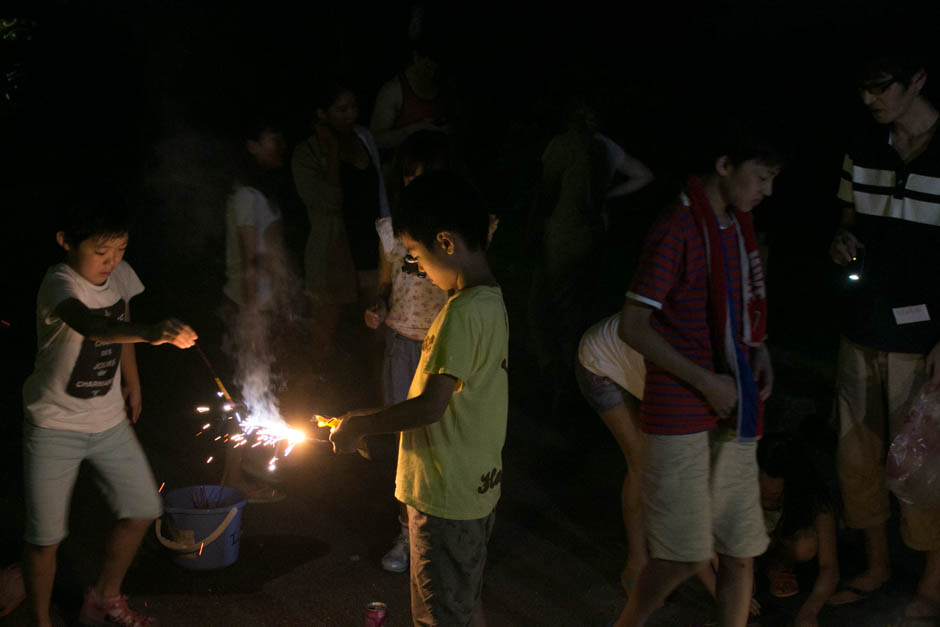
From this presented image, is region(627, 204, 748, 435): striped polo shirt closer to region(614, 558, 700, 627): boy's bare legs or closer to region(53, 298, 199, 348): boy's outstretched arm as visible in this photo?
region(614, 558, 700, 627): boy's bare legs

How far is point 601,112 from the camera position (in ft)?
22.1

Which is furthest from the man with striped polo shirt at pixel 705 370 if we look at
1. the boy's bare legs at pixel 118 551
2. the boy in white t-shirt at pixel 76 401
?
the boy's bare legs at pixel 118 551

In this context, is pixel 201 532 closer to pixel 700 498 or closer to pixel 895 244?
pixel 700 498

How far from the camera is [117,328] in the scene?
3.67 meters

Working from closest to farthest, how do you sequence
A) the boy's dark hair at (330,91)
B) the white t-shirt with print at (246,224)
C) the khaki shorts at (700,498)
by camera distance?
the khaki shorts at (700,498) → the white t-shirt with print at (246,224) → the boy's dark hair at (330,91)

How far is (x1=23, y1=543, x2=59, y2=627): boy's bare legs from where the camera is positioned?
393 centimetres

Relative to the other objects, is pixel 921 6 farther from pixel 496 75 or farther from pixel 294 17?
pixel 294 17

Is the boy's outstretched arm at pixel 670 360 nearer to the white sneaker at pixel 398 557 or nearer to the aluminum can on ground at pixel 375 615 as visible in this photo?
the aluminum can on ground at pixel 375 615

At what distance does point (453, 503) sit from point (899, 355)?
8.30ft

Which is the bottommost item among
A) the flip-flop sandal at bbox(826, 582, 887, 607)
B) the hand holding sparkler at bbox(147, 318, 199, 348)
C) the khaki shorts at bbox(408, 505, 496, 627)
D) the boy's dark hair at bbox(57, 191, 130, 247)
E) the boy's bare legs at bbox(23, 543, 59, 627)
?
the flip-flop sandal at bbox(826, 582, 887, 607)

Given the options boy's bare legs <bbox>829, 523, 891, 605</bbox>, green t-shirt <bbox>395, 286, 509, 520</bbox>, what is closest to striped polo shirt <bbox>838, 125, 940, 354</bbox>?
boy's bare legs <bbox>829, 523, 891, 605</bbox>

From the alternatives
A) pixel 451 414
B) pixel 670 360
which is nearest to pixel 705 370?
pixel 670 360

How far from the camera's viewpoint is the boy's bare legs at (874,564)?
4.71m

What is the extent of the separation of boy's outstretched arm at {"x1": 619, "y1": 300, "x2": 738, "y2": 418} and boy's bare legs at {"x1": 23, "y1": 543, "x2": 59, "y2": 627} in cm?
259
